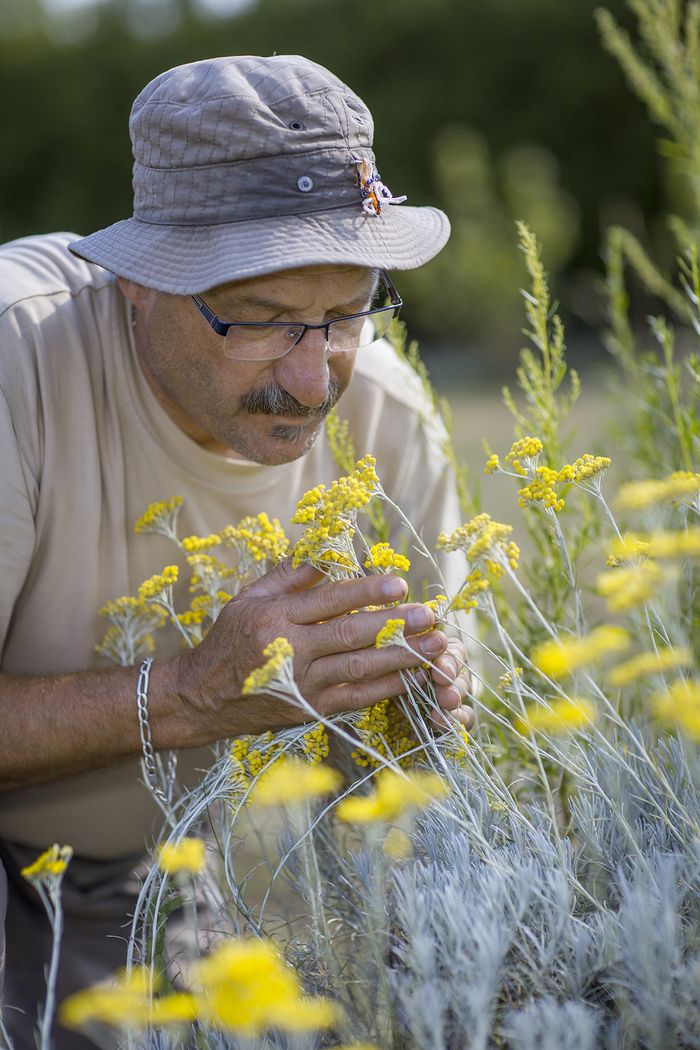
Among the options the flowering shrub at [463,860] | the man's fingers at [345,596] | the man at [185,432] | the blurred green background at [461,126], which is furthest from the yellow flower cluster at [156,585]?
the blurred green background at [461,126]

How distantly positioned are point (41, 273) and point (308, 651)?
1.11m

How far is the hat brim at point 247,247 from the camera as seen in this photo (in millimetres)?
1637

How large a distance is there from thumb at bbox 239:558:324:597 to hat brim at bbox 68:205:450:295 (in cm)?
47

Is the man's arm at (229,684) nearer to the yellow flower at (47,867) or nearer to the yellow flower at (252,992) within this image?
the yellow flower at (47,867)

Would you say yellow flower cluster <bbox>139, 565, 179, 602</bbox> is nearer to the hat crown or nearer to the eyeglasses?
the eyeglasses

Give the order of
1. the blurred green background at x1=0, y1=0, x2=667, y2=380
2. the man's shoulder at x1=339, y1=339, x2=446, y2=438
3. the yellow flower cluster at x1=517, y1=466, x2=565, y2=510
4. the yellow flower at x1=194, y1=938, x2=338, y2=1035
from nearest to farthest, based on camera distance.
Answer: the yellow flower at x1=194, y1=938, x2=338, y2=1035 < the yellow flower cluster at x1=517, y1=466, x2=565, y2=510 < the man's shoulder at x1=339, y1=339, x2=446, y2=438 < the blurred green background at x1=0, y1=0, x2=667, y2=380

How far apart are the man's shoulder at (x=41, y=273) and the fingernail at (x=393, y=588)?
3.36 ft

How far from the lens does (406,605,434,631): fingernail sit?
1.38 m

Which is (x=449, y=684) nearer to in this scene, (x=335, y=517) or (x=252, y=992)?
(x=335, y=517)

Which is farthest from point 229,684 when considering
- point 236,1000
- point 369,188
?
point 369,188

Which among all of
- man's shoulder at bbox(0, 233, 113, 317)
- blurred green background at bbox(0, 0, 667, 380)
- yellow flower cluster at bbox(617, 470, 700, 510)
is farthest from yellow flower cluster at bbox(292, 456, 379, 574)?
blurred green background at bbox(0, 0, 667, 380)

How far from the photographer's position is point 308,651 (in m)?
1.49

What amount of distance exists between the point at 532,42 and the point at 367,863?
12103mm

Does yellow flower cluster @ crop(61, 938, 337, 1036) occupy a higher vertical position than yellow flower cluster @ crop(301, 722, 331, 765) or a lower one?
higher
